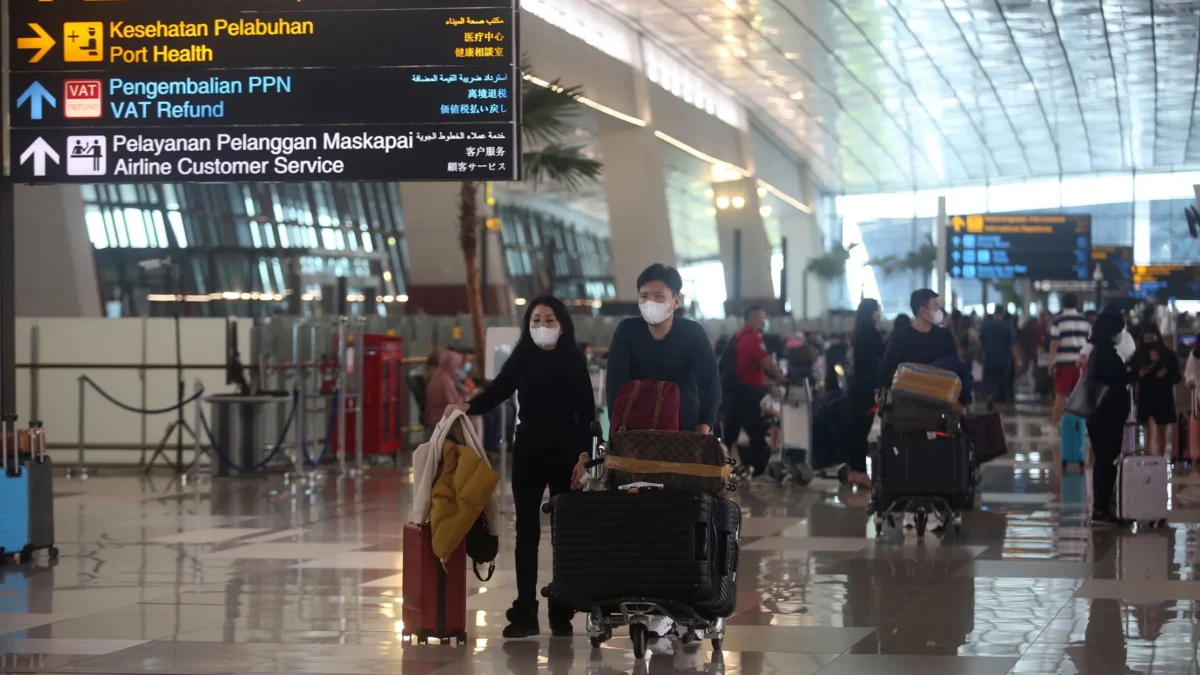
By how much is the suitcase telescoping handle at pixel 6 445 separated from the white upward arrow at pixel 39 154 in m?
1.57

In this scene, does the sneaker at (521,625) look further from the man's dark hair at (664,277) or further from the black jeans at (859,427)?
the black jeans at (859,427)

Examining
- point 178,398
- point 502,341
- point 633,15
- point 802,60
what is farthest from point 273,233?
point 502,341

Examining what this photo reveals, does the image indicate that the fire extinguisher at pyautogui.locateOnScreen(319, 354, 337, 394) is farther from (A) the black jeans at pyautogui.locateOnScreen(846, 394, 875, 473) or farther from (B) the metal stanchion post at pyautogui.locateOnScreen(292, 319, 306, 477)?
(A) the black jeans at pyautogui.locateOnScreen(846, 394, 875, 473)

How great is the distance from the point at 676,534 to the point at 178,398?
1215 cm

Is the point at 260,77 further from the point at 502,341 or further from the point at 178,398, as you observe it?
the point at 178,398

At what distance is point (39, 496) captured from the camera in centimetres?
1037

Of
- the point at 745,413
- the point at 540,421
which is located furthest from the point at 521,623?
the point at 745,413

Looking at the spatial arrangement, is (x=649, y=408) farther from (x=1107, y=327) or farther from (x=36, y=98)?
(x=1107, y=327)

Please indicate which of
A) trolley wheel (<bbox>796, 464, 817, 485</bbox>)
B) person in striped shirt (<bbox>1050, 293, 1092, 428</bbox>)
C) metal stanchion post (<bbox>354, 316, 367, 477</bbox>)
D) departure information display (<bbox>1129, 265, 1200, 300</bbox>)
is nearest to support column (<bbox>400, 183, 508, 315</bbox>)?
metal stanchion post (<bbox>354, 316, 367, 477</bbox>)

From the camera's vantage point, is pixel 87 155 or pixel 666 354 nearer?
pixel 666 354

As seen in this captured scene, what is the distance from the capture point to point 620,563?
6488mm

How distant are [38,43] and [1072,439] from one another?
36.5 feet

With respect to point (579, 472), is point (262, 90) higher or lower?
higher

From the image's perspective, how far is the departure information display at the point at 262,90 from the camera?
961cm
